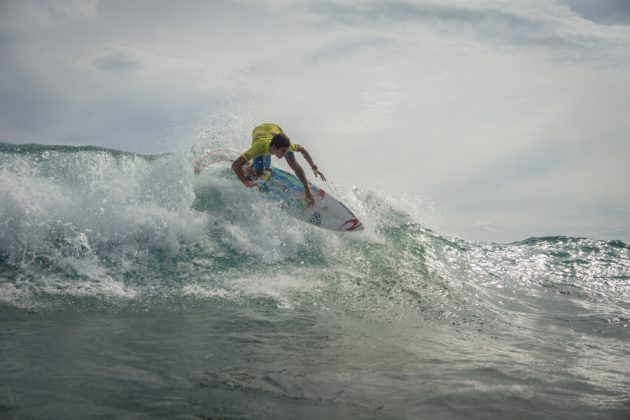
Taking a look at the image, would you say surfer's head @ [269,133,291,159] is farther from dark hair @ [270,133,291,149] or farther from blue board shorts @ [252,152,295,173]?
blue board shorts @ [252,152,295,173]

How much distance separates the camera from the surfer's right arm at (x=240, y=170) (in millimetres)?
8258

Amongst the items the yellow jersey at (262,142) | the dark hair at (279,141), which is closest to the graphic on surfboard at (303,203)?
the yellow jersey at (262,142)

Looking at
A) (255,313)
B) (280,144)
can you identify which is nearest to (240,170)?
(280,144)

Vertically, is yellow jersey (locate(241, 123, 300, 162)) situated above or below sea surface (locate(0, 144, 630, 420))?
above

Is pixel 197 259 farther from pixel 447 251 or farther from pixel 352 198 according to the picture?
pixel 447 251

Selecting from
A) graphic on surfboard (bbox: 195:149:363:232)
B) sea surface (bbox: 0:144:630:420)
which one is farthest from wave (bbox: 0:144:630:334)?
graphic on surfboard (bbox: 195:149:363:232)

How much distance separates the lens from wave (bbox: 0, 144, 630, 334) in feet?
→ 19.9

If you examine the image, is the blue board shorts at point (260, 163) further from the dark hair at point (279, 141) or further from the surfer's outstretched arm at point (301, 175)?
the dark hair at point (279, 141)

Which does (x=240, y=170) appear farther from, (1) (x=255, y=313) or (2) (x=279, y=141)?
(1) (x=255, y=313)

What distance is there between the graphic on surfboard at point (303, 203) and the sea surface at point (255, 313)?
0.96 feet

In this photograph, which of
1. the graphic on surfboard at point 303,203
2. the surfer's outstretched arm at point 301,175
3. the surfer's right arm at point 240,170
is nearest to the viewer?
the surfer's right arm at point 240,170

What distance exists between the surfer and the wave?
0.60 meters

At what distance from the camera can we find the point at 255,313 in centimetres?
538

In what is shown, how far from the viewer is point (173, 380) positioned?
3189mm
